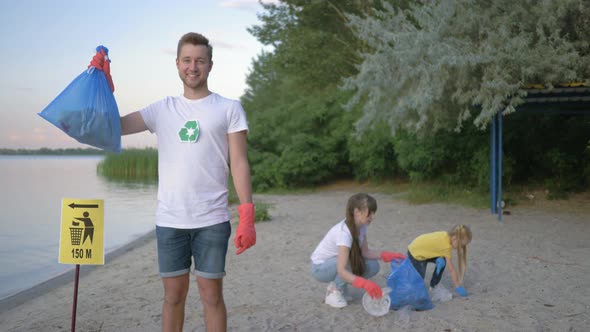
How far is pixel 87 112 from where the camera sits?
295 cm

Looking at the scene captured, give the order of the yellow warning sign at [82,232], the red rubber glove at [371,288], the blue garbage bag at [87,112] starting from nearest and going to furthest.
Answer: the blue garbage bag at [87,112] < the yellow warning sign at [82,232] < the red rubber glove at [371,288]

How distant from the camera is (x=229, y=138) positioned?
306 centimetres

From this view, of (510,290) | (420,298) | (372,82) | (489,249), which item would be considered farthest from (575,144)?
(420,298)

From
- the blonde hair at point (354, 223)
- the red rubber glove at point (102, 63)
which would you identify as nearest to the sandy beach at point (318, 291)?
the blonde hair at point (354, 223)

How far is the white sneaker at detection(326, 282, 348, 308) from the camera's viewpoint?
5.00 metres

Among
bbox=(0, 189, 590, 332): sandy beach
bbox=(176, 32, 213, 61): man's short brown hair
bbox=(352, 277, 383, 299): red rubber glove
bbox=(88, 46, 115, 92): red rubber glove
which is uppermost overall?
bbox=(176, 32, 213, 61): man's short brown hair

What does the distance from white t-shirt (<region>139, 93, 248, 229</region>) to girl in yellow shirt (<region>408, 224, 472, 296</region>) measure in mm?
2848

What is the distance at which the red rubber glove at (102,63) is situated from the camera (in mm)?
3074

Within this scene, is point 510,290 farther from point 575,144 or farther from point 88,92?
point 575,144

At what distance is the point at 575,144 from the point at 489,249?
24.5 ft

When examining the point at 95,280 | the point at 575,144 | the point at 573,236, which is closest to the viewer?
the point at 95,280

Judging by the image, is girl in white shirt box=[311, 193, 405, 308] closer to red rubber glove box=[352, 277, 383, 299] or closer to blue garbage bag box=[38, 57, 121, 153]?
red rubber glove box=[352, 277, 383, 299]

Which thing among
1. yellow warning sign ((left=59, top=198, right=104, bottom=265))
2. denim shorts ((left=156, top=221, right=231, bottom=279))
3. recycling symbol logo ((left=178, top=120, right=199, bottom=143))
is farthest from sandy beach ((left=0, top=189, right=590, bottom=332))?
recycling symbol logo ((left=178, top=120, right=199, bottom=143))

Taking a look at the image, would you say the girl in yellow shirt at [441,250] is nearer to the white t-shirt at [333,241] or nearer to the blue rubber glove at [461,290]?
the blue rubber glove at [461,290]
